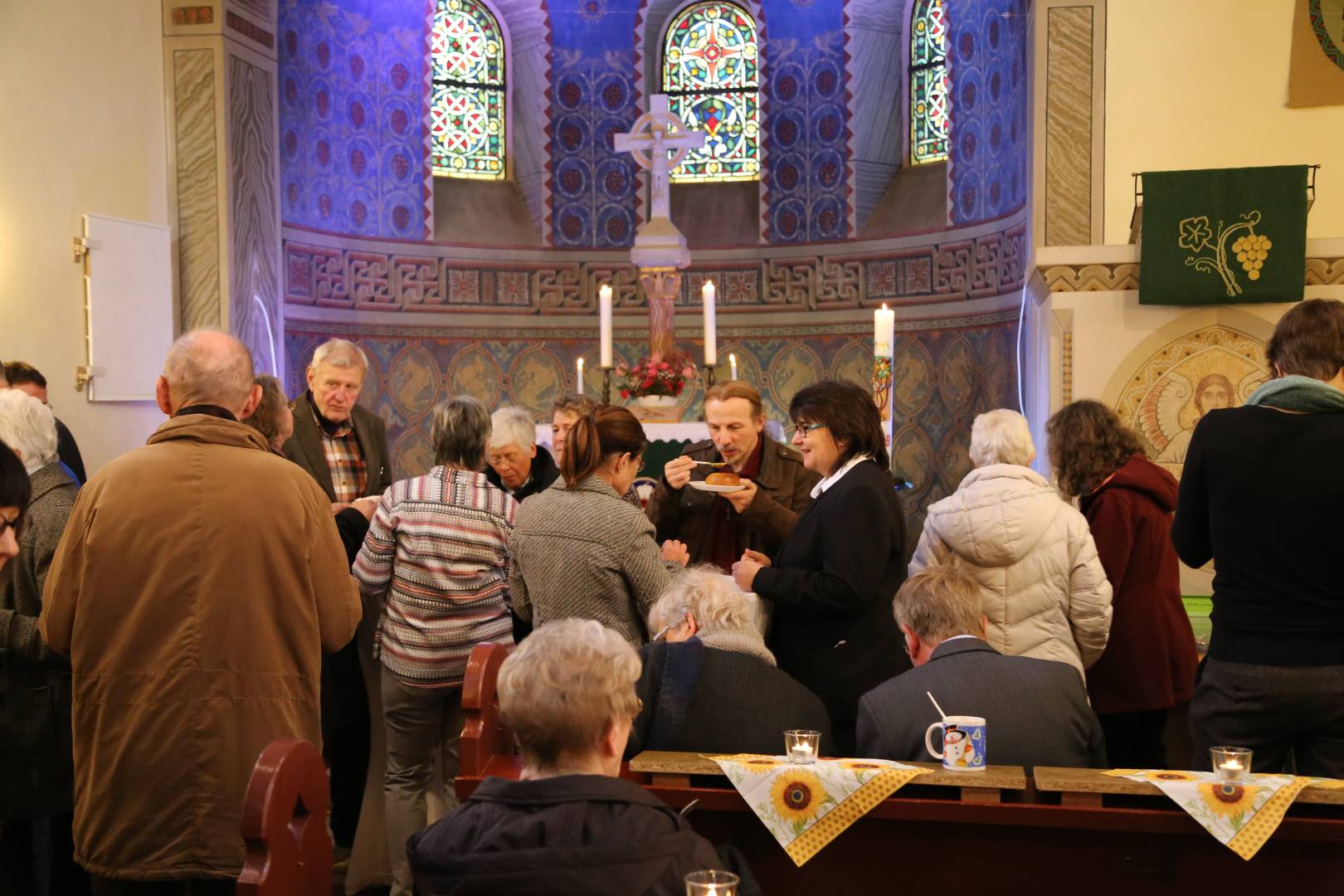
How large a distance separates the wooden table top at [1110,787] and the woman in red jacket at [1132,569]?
1.65m

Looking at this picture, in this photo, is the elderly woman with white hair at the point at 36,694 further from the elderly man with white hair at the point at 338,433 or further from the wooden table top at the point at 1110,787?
the wooden table top at the point at 1110,787

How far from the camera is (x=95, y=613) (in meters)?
2.58

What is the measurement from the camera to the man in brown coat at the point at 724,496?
400cm

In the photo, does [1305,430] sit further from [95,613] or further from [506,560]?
[95,613]

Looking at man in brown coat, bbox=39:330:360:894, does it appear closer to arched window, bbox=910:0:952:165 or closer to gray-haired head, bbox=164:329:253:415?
gray-haired head, bbox=164:329:253:415

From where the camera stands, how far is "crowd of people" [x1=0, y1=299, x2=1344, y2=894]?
254cm

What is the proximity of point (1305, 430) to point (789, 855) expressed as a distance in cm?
140

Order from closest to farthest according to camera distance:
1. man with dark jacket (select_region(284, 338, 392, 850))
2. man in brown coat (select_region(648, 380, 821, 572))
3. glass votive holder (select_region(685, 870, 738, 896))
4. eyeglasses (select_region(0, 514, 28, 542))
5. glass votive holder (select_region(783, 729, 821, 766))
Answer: glass votive holder (select_region(685, 870, 738, 896)) < eyeglasses (select_region(0, 514, 28, 542)) < glass votive holder (select_region(783, 729, 821, 766)) < man in brown coat (select_region(648, 380, 821, 572)) < man with dark jacket (select_region(284, 338, 392, 850))

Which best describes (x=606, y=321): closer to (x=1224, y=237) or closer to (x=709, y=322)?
(x=709, y=322)

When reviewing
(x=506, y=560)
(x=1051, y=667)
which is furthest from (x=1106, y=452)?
(x=506, y=560)

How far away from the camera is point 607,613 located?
11.0 ft

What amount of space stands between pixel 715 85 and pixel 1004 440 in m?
8.84

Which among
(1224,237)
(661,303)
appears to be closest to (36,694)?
(1224,237)

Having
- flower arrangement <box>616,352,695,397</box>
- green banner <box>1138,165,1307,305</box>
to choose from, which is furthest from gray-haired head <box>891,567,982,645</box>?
flower arrangement <box>616,352,695,397</box>
